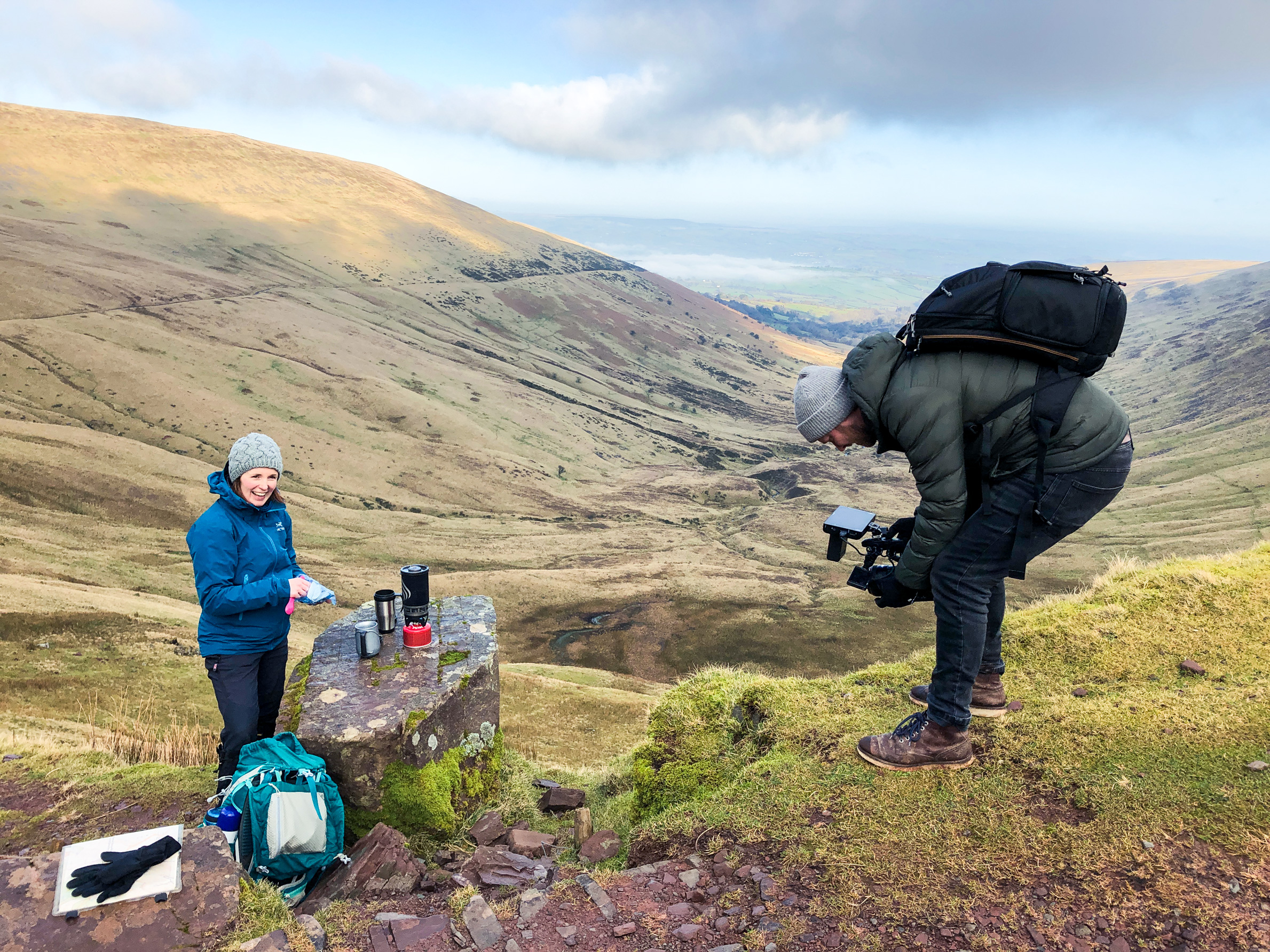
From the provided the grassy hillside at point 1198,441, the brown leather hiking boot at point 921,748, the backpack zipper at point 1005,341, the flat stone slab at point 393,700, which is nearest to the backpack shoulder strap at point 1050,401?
the backpack zipper at point 1005,341

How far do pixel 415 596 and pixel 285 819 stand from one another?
3.25 m

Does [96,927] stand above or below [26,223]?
below

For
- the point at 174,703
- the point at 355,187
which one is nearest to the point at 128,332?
the point at 174,703

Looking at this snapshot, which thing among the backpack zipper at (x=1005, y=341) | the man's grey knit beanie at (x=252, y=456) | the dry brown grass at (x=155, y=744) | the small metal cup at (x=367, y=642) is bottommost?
the dry brown grass at (x=155, y=744)

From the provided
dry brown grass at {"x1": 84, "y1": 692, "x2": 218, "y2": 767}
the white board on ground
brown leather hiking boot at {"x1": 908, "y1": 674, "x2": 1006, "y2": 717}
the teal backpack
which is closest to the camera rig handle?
brown leather hiking boot at {"x1": 908, "y1": 674, "x2": 1006, "y2": 717}

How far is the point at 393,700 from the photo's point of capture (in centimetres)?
795

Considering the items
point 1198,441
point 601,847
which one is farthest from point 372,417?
point 1198,441

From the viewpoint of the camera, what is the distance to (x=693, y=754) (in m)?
7.73

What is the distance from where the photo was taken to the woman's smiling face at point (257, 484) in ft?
22.3

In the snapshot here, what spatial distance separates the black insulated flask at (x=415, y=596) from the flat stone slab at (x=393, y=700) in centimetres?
39

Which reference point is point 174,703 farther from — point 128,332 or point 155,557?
point 128,332

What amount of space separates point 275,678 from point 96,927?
3.42 meters

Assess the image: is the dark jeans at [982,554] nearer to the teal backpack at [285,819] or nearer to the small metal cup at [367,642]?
the teal backpack at [285,819]

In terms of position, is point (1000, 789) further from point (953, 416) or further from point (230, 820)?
point (230, 820)
